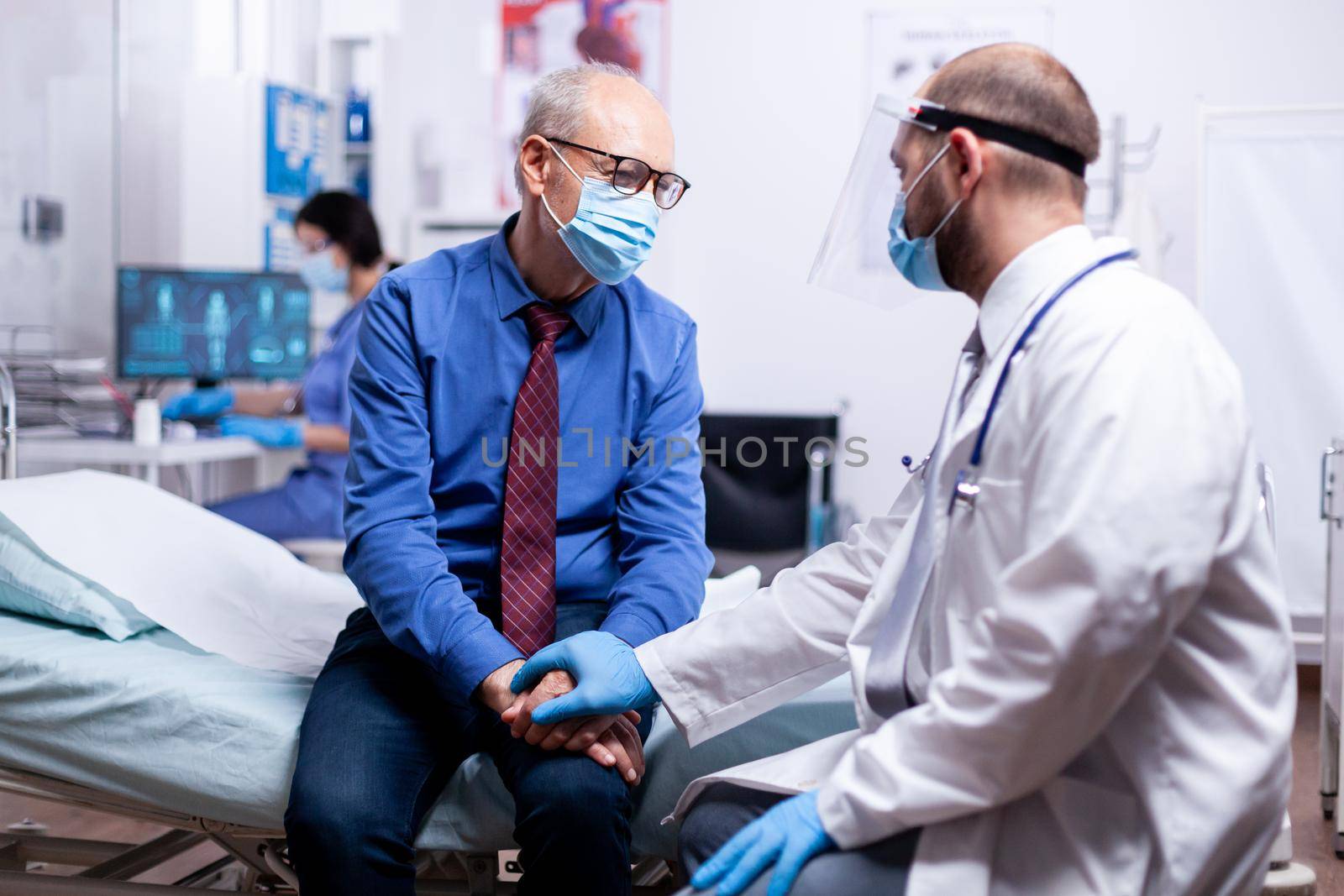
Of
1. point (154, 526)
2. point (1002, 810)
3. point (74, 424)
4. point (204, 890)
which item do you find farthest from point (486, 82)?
point (1002, 810)

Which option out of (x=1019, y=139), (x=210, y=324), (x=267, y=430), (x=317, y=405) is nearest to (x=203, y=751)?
(x=1019, y=139)

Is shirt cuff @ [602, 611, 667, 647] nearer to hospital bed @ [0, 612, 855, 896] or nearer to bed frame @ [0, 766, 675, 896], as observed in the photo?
hospital bed @ [0, 612, 855, 896]

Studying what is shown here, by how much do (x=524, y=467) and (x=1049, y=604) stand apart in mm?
763

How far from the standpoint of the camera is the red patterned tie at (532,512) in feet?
4.74

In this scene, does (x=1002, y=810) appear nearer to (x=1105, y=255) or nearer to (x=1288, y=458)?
(x=1105, y=255)

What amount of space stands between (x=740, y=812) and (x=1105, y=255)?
0.61 meters

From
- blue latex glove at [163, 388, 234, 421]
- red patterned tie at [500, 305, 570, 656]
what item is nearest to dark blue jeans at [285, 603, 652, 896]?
red patterned tie at [500, 305, 570, 656]

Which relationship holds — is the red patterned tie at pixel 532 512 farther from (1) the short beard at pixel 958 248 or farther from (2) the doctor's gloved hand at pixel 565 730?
(1) the short beard at pixel 958 248

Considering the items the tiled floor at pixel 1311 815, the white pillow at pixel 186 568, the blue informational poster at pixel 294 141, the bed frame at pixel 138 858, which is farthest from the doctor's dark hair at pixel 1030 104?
the blue informational poster at pixel 294 141

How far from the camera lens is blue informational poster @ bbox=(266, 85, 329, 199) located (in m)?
3.96

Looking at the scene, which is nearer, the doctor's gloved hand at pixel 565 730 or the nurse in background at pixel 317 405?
the doctor's gloved hand at pixel 565 730

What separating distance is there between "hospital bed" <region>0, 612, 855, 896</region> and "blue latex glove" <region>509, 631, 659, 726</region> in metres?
0.16

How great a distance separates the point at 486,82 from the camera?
4.23 metres

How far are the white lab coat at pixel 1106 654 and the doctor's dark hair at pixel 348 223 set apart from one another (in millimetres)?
2545
